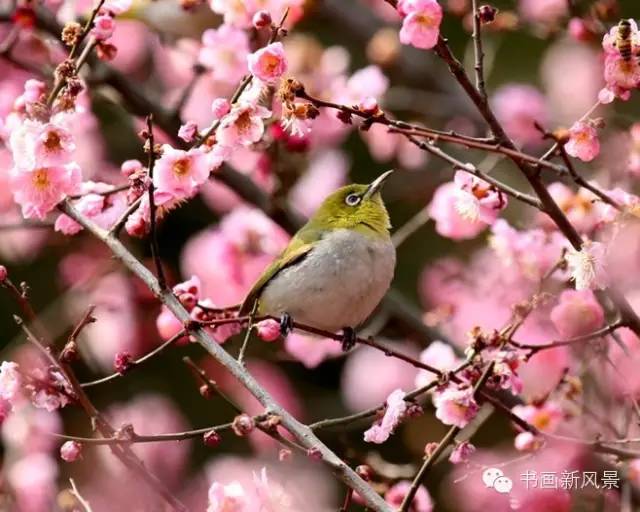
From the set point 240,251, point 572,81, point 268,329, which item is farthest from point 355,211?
point 572,81

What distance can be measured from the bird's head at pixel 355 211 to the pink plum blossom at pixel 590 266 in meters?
1.30

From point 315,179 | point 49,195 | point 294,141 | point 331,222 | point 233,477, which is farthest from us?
point 315,179

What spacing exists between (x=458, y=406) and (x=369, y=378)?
3073 millimetres

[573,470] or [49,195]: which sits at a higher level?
[573,470]

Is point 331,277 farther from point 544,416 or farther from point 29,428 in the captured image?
point 29,428

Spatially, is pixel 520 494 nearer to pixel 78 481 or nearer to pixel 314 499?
pixel 314 499

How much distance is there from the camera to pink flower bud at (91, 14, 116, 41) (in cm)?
313

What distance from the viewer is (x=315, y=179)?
5953 millimetres

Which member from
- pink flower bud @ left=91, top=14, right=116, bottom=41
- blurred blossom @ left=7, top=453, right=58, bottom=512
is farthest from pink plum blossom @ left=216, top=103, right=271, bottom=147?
blurred blossom @ left=7, top=453, right=58, bottom=512

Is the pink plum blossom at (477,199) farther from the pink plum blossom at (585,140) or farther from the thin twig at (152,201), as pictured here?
the thin twig at (152,201)

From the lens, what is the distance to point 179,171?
2.89 metres

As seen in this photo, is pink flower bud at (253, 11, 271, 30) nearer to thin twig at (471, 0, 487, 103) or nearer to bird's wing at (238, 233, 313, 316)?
thin twig at (471, 0, 487, 103)

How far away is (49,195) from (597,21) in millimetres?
1894

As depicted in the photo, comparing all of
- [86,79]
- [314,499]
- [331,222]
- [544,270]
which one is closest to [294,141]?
[331,222]
